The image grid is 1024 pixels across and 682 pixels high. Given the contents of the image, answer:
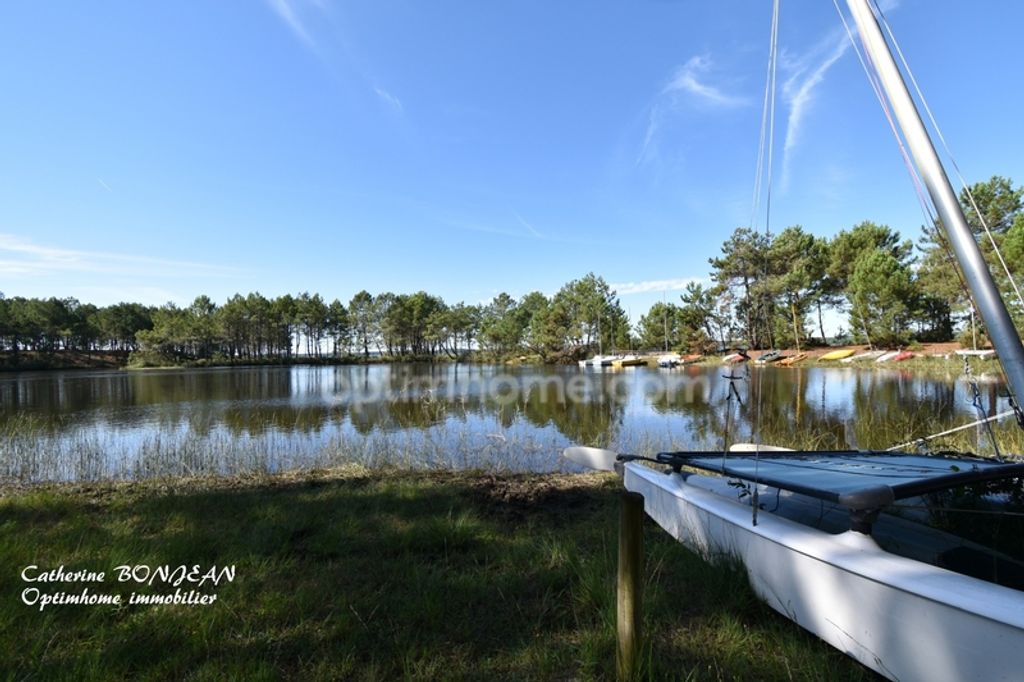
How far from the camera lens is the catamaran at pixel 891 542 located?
1600mm

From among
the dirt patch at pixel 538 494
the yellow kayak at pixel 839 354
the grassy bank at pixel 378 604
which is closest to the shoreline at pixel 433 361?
the yellow kayak at pixel 839 354

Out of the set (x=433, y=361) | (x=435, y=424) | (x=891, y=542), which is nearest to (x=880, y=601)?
(x=891, y=542)

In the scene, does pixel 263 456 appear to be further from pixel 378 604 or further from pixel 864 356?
pixel 864 356

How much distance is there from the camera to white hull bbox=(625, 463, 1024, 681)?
1521 mm

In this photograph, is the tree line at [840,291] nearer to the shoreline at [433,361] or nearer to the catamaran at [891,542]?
the shoreline at [433,361]

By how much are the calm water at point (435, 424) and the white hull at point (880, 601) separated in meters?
0.66

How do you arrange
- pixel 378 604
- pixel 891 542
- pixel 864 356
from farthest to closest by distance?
pixel 864 356 → pixel 378 604 → pixel 891 542

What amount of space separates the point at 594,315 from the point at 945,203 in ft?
172

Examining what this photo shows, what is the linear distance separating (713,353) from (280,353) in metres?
60.6

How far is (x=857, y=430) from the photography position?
31.6 ft

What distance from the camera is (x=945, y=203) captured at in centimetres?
249

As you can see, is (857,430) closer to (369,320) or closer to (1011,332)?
(1011,332)

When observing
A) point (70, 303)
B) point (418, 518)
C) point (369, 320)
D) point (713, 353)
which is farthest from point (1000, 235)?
point (70, 303)

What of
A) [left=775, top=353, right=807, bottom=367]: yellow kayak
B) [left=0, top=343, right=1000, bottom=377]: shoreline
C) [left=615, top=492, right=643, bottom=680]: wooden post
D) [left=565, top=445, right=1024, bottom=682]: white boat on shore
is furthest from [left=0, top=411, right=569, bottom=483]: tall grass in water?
[left=775, top=353, right=807, bottom=367]: yellow kayak
